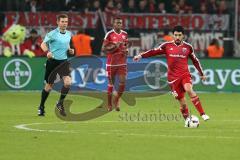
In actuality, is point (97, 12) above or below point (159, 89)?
above

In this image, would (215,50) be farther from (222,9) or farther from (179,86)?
(179,86)

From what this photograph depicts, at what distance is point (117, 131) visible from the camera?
15883 mm

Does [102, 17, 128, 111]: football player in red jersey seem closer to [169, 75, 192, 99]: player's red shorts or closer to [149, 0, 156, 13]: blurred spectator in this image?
[169, 75, 192, 99]: player's red shorts

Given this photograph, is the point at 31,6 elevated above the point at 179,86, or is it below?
above

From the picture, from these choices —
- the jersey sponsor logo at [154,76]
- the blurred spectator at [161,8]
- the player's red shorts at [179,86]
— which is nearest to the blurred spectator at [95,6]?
the blurred spectator at [161,8]

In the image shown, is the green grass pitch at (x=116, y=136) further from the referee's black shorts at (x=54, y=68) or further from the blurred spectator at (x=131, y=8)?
the blurred spectator at (x=131, y=8)

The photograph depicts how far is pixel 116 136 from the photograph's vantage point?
15.0m

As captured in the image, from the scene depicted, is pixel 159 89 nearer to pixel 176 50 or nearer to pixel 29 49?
pixel 29 49

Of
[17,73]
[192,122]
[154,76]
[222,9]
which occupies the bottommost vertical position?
[154,76]

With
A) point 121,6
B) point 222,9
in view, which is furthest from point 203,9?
point 121,6

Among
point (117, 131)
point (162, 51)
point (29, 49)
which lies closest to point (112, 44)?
point (162, 51)

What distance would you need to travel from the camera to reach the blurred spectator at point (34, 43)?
30.6 meters

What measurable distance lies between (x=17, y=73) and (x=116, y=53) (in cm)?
776

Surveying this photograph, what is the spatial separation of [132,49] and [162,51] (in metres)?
14.7
